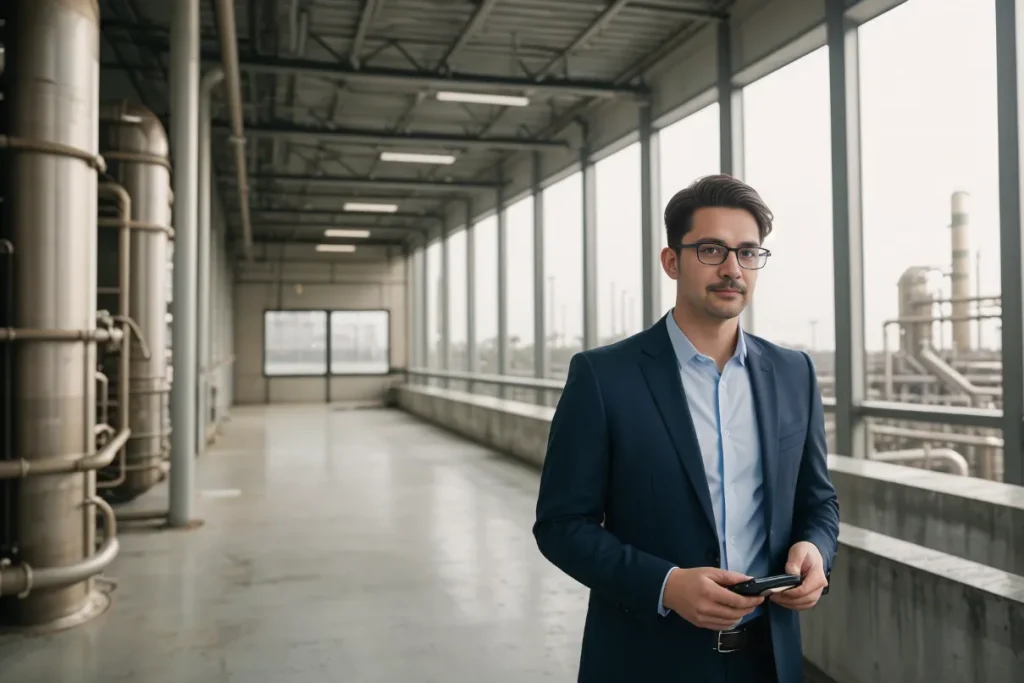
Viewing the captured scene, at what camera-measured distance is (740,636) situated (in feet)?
4.87

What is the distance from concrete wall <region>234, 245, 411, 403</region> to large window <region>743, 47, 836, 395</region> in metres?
17.6

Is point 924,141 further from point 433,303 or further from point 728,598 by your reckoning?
point 433,303

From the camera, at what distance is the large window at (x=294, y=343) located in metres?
25.3

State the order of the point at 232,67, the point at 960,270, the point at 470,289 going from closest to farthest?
the point at 232,67 < the point at 960,270 < the point at 470,289

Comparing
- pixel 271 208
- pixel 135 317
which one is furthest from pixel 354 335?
pixel 135 317

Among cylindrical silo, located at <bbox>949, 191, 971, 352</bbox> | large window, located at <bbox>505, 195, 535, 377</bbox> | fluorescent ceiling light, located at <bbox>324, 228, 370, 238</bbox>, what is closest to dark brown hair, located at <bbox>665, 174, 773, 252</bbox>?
cylindrical silo, located at <bbox>949, 191, 971, 352</bbox>

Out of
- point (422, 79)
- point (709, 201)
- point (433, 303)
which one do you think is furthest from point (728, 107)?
point (433, 303)

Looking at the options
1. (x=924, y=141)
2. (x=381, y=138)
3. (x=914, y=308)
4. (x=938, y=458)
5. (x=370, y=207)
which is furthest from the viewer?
(x=370, y=207)

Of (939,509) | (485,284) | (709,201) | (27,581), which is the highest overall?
(485,284)

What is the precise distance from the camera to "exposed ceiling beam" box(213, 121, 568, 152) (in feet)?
39.9

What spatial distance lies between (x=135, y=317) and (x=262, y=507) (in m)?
2.14

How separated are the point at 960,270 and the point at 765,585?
9.85 m

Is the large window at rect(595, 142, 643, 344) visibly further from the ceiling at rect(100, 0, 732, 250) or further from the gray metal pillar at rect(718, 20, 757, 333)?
the gray metal pillar at rect(718, 20, 757, 333)

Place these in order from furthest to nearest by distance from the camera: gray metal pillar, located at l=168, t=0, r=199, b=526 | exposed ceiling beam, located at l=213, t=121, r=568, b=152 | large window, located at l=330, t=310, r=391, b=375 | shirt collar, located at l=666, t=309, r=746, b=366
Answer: large window, located at l=330, t=310, r=391, b=375, exposed ceiling beam, located at l=213, t=121, r=568, b=152, gray metal pillar, located at l=168, t=0, r=199, b=526, shirt collar, located at l=666, t=309, r=746, b=366
